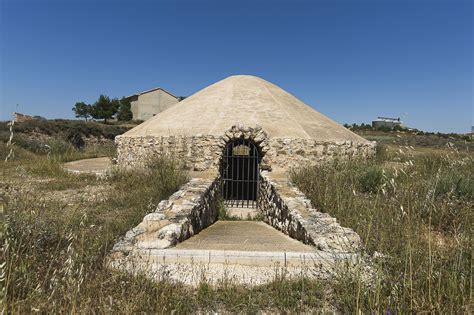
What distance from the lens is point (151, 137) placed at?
9945mm

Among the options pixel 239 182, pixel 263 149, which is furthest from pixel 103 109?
pixel 263 149

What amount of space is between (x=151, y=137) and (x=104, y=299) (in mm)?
8086

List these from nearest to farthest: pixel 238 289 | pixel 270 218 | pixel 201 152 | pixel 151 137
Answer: pixel 238 289 → pixel 270 218 → pixel 201 152 → pixel 151 137

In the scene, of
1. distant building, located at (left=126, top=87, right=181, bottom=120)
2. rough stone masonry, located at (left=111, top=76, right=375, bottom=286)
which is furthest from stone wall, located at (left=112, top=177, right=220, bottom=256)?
distant building, located at (left=126, top=87, right=181, bottom=120)

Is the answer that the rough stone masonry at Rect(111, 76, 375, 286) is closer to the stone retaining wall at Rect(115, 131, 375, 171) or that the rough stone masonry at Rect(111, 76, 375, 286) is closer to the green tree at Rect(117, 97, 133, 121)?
the stone retaining wall at Rect(115, 131, 375, 171)

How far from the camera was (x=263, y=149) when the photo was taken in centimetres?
885

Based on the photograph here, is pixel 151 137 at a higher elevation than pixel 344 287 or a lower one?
higher

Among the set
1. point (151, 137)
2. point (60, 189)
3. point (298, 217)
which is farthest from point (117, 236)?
point (151, 137)

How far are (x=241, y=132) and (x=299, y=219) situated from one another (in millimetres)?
4418

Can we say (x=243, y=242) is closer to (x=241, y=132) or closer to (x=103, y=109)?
(x=241, y=132)

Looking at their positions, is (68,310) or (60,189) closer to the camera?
(68,310)

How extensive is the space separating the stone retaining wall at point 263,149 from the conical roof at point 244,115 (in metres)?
0.31

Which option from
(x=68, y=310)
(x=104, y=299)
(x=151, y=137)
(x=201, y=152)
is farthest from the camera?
(x=151, y=137)

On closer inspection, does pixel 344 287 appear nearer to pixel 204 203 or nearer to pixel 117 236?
pixel 117 236
